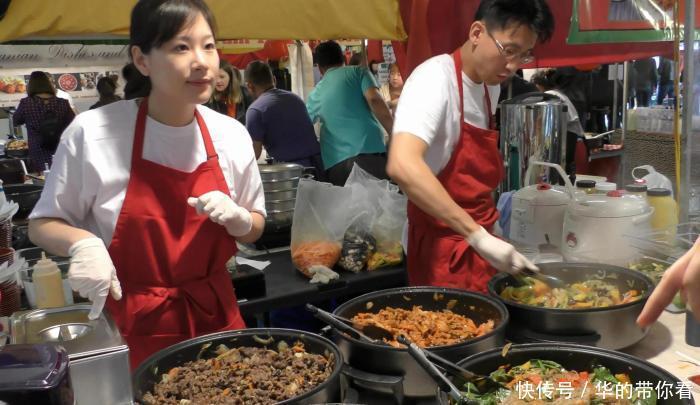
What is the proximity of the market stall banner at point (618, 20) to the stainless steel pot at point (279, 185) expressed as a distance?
1788mm

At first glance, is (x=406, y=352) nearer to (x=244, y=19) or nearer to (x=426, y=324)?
(x=426, y=324)

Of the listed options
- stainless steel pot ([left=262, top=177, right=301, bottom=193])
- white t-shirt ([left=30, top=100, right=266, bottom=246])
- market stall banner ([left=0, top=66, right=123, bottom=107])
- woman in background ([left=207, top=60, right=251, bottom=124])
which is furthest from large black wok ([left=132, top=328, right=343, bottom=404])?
market stall banner ([left=0, top=66, right=123, bottom=107])

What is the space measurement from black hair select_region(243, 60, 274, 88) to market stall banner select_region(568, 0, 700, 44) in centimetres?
261

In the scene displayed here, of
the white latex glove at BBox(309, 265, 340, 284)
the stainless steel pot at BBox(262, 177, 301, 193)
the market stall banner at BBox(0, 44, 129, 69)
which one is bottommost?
the white latex glove at BBox(309, 265, 340, 284)

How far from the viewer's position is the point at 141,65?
1753mm

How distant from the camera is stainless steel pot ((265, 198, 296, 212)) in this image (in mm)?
3091

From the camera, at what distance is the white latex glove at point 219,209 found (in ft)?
5.53

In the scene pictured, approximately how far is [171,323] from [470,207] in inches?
45.7

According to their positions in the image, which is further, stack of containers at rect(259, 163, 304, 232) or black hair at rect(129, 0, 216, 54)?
stack of containers at rect(259, 163, 304, 232)

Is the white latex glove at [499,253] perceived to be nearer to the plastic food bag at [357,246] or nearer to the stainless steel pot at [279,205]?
the plastic food bag at [357,246]

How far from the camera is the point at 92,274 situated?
57.6 inches

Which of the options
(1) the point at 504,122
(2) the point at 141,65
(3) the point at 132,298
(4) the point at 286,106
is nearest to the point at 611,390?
(3) the point at 132,298

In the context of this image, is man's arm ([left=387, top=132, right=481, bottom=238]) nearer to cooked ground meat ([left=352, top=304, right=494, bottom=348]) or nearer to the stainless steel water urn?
cooked ground meat ([left=352, top=304, right=494, bottom=348])

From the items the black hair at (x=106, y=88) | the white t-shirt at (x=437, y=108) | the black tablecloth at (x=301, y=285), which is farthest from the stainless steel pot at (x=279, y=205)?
the black hair at (x=106, y=88)
